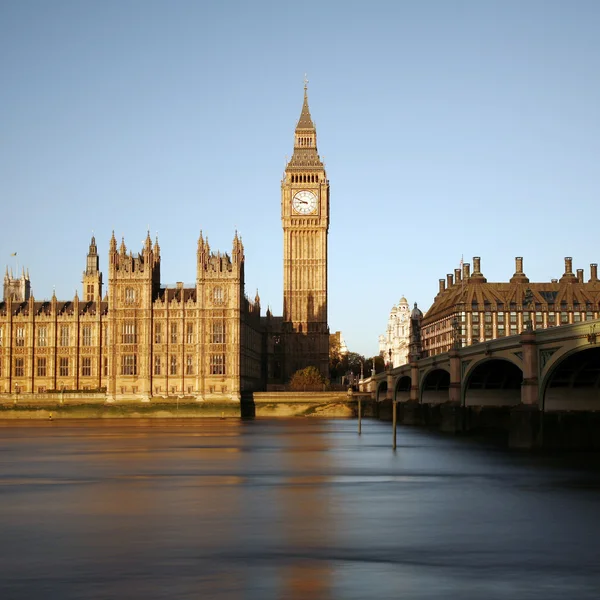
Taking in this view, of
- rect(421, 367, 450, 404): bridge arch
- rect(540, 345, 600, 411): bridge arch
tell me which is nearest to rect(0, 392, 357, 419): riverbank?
rect(421, 367, 450, 404): bridge arch

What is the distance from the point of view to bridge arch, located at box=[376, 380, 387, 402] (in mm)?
166425

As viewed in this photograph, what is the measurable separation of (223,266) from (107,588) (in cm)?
12504

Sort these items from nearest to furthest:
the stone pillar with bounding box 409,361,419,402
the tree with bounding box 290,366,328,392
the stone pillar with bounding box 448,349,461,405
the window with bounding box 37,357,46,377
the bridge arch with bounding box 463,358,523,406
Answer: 1. the bridge arch with bounding box 463,358,523,406
2. the stone pillar with bounding box 448,349,461,405
3. the stone pillar with bounding box 409,361,419,402
4. the window with bounding box 37,357,46,377
5. the tree with bounding box 290,366,328,392

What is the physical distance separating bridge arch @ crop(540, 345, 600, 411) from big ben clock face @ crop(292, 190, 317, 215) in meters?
122

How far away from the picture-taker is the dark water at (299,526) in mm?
26469

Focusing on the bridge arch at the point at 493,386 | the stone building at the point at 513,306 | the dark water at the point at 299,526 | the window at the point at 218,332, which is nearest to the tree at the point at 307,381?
the window at the point at 218,332

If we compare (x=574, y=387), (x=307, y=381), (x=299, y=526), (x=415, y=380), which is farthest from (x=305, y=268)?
(x=299, y=526)

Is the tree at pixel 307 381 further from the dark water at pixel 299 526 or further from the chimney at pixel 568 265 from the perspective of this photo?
the dark water at pixel 299 526

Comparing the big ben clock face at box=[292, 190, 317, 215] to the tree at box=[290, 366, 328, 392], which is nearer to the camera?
the tree at box=[290, 366, 328, 392]

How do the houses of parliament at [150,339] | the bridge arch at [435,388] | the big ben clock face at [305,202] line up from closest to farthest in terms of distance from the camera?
the bridge arch at [435,388] → the houses of parliament at [150,339] → the big ben clock face at [305,202]

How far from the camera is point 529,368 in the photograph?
68.9 metres

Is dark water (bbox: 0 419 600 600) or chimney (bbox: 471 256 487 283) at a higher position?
chimney (bbox: 471 256 487 283)

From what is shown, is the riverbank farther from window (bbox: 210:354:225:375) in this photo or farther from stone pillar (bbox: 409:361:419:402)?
stone pillar (bbox: 409:361:419:402)

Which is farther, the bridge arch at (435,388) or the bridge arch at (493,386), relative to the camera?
the bridge arch at (435,388)
